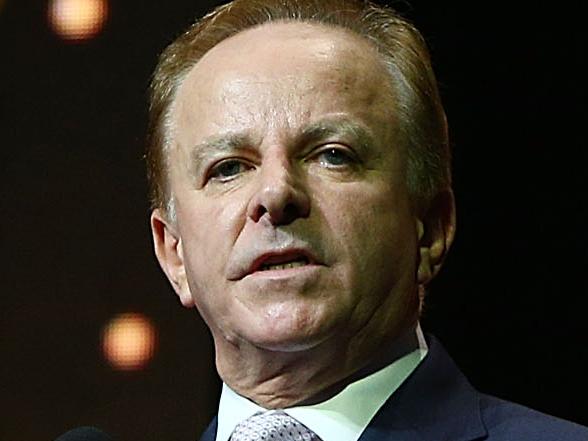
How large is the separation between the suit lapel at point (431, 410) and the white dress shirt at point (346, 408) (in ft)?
0.04

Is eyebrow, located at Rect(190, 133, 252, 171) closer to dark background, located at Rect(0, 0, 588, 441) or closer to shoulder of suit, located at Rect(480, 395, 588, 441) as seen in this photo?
shoulder of suit, located at Rect(480, 395, 588, 441)

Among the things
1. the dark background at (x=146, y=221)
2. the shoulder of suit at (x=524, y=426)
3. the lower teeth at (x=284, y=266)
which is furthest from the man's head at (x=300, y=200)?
the dark background at (x=146, y=221)

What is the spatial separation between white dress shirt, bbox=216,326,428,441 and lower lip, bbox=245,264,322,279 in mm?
144

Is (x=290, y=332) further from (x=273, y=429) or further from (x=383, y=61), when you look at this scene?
(x=383, y=61)

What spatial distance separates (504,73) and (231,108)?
0.79 m

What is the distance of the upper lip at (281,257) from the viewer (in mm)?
1790

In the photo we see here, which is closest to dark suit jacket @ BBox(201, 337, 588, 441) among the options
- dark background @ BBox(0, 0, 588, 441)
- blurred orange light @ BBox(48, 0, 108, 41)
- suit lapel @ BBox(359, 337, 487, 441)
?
suit lapel @ BBox(359, 337, 487, 441)

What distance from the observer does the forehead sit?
1.87 m

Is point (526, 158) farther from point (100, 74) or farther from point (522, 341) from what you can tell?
point (100, 74)

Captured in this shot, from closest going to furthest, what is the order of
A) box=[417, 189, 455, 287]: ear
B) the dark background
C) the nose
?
1. the nose
2. box=[417, 189, 455, 287]: ear
3. the dark background

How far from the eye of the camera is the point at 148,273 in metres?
2.49

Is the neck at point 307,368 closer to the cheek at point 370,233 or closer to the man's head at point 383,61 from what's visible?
the cheek at point 370,233

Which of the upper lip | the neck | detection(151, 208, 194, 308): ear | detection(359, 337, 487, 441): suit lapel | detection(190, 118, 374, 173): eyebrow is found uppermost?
detection(190, 118, 374, 173): eyebrow

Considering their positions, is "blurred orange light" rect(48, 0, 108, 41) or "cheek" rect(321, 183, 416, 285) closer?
"cheek" rect(321, 183, 416, 285)
